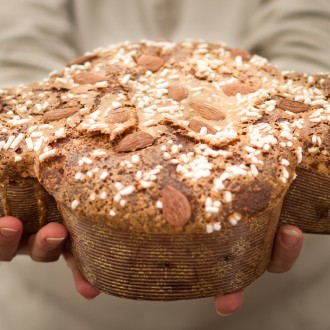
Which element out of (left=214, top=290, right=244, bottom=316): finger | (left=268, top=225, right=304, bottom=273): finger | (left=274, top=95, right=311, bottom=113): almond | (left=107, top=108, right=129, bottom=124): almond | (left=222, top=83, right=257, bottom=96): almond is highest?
(left=222, top=83, right=257, bottom=96): almond

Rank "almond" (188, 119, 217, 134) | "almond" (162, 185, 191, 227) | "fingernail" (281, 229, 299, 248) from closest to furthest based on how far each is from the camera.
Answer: "almond" (162, 185, 191, 227)
"almond" (188, 119, 217, 134)
"fingernail" (281, 229, 299, 248)

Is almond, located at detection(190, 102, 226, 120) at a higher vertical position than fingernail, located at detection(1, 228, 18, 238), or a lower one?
higher

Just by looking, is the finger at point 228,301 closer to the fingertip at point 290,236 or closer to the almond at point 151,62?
the fingertip at point 290,236

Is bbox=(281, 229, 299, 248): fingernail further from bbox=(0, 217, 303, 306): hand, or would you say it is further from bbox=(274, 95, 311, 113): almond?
bbox=(274, 95, 311, 113): almond

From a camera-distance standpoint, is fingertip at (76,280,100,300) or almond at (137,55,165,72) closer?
fingertip at (76,280,100,300)

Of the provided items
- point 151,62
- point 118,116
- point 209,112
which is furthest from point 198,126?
point 151,62

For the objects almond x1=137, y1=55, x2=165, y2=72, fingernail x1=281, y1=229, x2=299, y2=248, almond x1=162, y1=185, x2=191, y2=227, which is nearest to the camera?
almond x1=162, y1=185, x2=191, y2=227

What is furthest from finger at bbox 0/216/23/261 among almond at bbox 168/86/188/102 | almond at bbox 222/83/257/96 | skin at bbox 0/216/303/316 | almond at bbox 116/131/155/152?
almond at bbox 222/83/257/96

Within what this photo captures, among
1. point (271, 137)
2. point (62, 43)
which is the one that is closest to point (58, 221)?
point (271, 137)

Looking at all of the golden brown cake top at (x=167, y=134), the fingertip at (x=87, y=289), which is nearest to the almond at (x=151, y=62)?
the golden brown cake top at (x=167, y=134)
